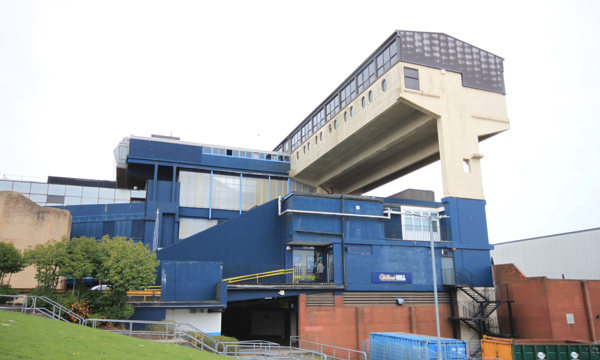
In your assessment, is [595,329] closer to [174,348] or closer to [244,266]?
[244,266]

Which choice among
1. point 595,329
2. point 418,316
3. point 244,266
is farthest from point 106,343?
point 595,329

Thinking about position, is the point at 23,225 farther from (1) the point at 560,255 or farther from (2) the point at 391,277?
(1) the point at 560,255

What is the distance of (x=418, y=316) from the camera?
117 ft

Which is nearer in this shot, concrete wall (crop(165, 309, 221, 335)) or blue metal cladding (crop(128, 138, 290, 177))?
concrete wall (crop(165, 309, 221, 335))

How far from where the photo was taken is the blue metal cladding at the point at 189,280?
2891 centimetres

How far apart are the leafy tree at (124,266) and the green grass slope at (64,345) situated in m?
7.12

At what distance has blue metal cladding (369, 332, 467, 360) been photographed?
23719 millimetres

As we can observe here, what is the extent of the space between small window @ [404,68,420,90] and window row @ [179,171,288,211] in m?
23.0

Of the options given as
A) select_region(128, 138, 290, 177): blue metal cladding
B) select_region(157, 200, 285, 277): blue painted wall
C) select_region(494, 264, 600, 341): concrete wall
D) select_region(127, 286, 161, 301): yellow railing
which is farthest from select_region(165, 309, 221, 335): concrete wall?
select_region(128, 138, 290, 177): blue metal cladding

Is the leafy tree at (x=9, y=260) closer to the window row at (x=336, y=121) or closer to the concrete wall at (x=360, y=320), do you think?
the concrete wall at (x=360, y=320)

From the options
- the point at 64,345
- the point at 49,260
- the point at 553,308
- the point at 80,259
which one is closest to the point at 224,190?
the point at 80,259

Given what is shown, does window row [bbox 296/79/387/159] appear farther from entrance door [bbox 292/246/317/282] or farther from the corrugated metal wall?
the corrugated metal wall

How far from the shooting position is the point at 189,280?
96.6 ft

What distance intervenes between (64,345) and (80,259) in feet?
41.0
